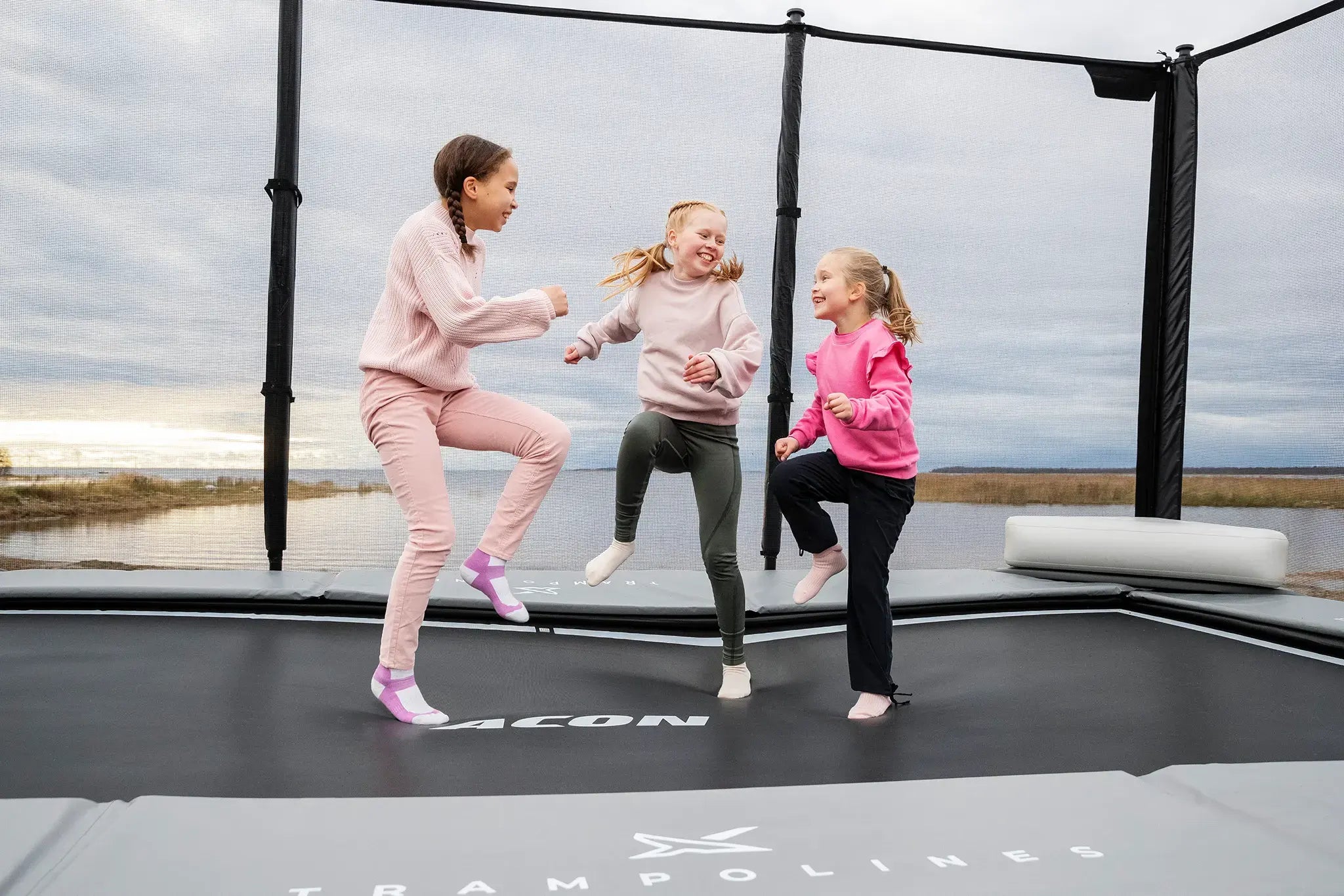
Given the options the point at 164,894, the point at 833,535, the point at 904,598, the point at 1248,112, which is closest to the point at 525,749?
the point at 164,894

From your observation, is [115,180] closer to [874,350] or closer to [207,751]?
[207,751]

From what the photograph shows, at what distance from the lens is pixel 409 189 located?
287 cm

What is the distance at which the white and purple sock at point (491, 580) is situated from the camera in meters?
1.73

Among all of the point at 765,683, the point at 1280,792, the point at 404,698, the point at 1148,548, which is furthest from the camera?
the point at 1148,548

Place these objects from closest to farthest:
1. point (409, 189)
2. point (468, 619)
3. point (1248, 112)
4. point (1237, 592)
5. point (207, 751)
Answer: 1. point (207, 751)
2. point (468, 619)
3. point (1237, 592)
4. point (409, 189)
5. point (1248, 112)

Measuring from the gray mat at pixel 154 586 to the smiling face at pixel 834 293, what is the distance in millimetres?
1516

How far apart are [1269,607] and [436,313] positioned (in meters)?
2.17

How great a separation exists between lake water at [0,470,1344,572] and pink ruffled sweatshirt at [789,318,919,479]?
36.9 inches

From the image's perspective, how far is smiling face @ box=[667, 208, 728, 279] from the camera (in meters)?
1.88

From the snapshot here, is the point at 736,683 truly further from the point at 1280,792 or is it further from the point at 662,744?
the point at 1280,792

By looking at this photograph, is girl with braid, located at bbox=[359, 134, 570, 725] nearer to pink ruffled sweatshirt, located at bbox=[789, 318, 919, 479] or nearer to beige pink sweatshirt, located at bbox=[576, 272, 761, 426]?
beige pink sweatshirt, located at bbox=[576, 272, 761, 426]

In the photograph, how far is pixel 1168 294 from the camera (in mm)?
3324

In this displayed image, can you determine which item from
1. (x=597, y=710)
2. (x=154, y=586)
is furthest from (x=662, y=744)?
(x=154, y=586)

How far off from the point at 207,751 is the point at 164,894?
58 centimetres
